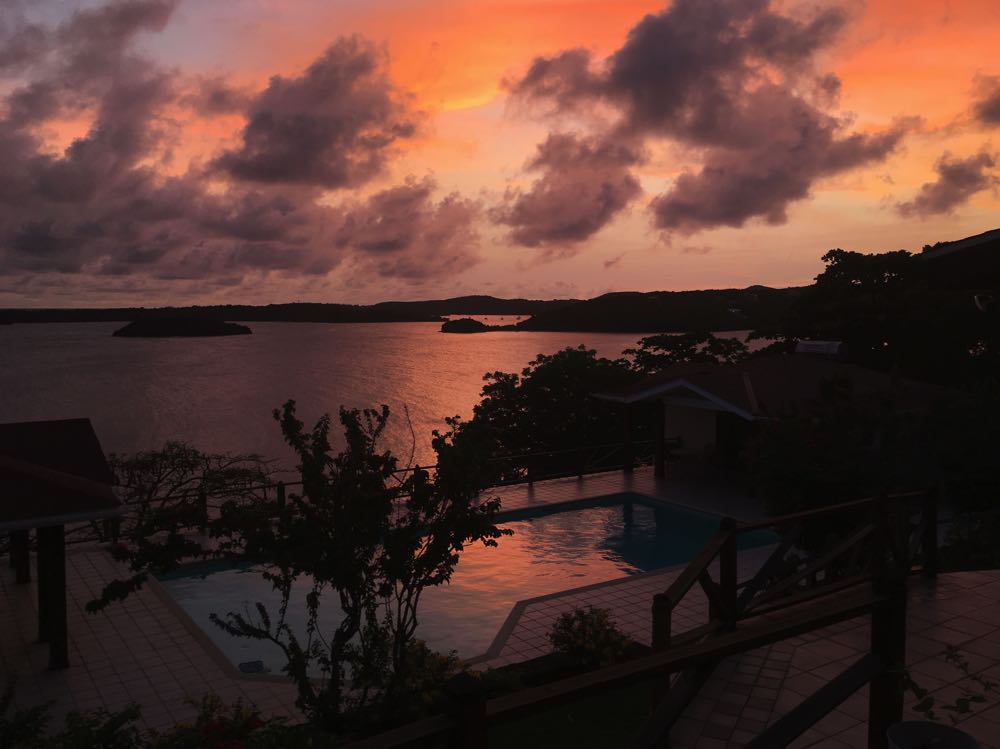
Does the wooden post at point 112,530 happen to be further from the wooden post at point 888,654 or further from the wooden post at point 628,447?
→ the wooden post at point 888,654

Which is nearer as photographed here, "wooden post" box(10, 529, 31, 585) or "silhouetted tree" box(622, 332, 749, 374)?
"wooden post" box(10, 529, 31, 585)

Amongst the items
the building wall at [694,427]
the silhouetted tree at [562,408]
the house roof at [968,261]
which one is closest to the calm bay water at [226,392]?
the silhouetted tree at [562,408]

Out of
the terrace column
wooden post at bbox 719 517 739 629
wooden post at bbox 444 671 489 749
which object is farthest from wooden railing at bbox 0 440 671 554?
wooden post at bbox 444 671 489 749

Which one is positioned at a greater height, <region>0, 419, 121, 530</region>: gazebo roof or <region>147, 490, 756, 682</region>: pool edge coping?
<region>0, 419, 121, 530</region>: gazebo roof

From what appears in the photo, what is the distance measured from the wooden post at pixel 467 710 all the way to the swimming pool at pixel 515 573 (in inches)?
376

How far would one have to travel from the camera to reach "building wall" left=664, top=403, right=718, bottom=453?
22666 millimetres

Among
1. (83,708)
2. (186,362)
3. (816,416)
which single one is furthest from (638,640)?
(186,362)

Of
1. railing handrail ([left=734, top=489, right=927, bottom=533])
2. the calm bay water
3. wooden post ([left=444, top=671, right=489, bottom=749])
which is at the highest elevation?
wooden post ([left=444, top=671, right=489, bottom=749])

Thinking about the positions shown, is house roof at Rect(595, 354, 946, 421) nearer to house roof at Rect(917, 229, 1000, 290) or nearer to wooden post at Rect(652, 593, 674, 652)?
house roof at Rect(917, 229, 1000, 290)

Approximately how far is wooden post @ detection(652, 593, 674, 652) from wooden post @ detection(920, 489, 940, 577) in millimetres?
4695

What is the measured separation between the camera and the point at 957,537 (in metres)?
11.5

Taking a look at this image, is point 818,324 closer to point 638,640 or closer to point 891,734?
point 638,640

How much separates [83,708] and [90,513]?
220cm

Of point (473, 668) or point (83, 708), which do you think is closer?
point (83, 708)
